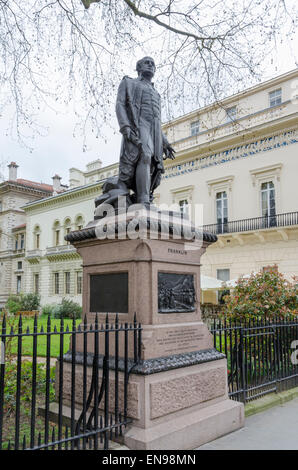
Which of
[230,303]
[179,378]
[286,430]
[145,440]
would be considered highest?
[230,303]

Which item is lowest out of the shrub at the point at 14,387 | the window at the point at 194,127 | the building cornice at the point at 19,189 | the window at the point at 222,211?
the shrub at the point at 14,387

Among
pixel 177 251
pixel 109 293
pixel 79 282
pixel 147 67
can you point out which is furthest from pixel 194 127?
pixel 109 293

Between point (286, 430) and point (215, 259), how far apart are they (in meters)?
19.5

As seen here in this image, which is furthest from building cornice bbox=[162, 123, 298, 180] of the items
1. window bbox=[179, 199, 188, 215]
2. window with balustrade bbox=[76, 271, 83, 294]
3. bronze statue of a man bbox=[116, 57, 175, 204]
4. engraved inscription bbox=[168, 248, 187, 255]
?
engraved inscription bbox=[168, 248, 187, 255]

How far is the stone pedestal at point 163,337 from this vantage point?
12.7ft

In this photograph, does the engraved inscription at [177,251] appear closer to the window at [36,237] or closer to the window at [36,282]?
the window at [36,282]

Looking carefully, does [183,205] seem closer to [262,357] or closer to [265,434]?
[262,357]

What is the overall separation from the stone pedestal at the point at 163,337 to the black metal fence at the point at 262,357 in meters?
0.89

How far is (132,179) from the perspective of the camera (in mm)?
5254

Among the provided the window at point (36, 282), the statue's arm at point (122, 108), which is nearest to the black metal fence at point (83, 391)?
the statue's arm at point (122, 108)

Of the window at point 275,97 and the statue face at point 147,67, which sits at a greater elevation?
the window at point 275,97
